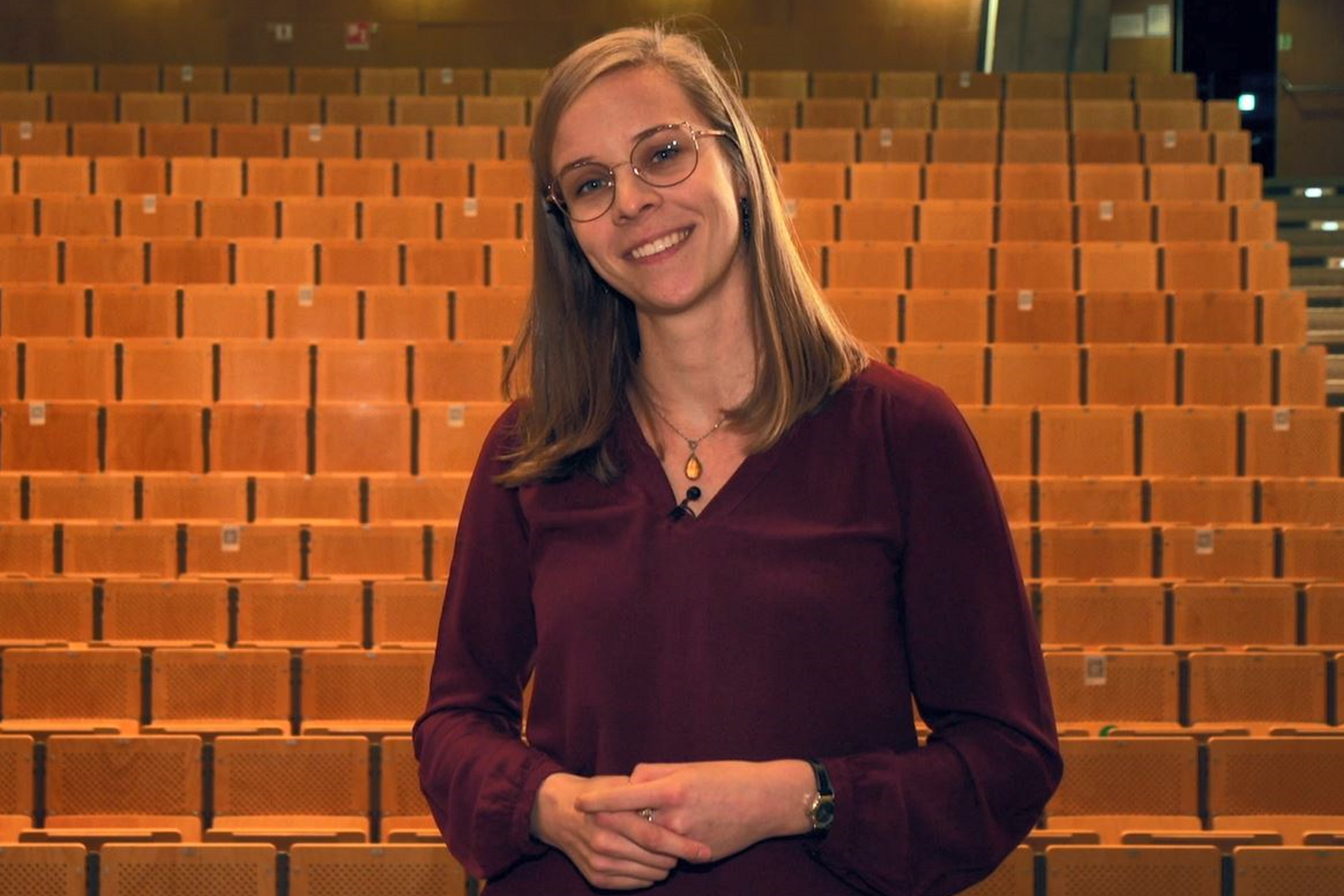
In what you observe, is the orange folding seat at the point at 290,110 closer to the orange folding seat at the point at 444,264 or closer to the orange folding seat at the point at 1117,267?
the orange folding seat at the point at 444,264

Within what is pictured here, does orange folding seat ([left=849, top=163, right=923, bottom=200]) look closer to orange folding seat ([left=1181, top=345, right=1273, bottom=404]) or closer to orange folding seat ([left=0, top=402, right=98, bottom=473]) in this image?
orange folding seat ([left=1181, top=345, right=1273, bottom=404])

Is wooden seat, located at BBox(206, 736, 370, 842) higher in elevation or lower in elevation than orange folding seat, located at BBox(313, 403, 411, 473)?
lower

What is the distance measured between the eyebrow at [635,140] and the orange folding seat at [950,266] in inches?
126

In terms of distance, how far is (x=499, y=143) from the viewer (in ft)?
15.4

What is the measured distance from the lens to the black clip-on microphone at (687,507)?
654mm

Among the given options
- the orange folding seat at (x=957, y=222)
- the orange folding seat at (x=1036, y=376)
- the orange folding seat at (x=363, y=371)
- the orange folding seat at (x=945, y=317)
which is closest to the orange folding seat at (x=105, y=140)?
the orange folding seat at (x=363, y=371)

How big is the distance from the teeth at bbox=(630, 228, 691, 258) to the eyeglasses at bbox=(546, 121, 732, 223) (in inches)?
0.8

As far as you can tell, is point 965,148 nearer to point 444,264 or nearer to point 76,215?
A: point 444,264

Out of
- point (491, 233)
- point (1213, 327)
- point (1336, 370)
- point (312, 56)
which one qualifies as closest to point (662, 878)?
point (1213, 327)

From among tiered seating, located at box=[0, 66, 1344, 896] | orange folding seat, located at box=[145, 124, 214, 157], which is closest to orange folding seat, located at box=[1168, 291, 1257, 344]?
tiered seating, located at box=[0, 66, 1344, 896]

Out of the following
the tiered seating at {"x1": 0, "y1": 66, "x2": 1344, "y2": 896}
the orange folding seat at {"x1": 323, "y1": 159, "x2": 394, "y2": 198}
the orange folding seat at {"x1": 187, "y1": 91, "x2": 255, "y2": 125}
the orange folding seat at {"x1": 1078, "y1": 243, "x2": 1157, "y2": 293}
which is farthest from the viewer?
the orange folding seat at {"x1": 187, "y1": 91, "x2": 255, "y2": 125}

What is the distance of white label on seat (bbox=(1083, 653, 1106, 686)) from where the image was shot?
7.80 feet

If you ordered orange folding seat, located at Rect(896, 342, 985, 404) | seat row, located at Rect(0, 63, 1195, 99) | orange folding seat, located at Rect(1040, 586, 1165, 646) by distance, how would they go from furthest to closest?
seat row, located at Rect(0, 63, 1195, 99) < orange folding seat, located at Rect(896, 342, 985, 404) < orange folding seat, located at Rect(1040, 586, 1165, 646)

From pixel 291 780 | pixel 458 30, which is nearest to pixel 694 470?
pixel 291 780
